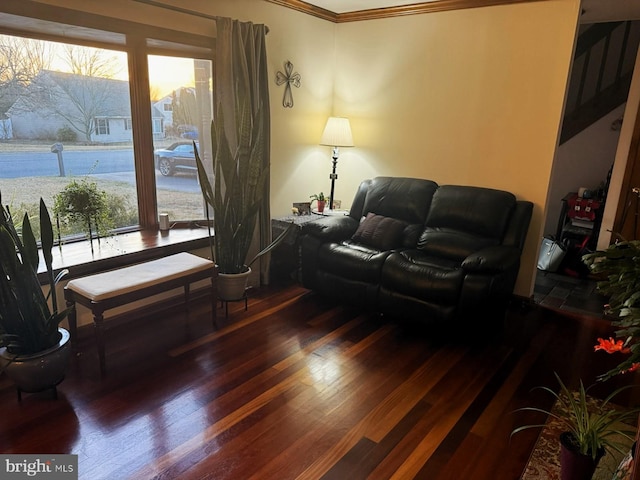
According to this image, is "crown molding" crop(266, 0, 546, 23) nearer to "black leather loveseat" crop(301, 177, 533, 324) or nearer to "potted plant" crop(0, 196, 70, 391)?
"black leather loveseat" crop(301, 177, 533, 324)

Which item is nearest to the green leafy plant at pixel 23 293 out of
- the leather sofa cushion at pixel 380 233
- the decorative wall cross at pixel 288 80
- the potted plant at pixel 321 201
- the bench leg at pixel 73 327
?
the bench leg at pixel 73 327

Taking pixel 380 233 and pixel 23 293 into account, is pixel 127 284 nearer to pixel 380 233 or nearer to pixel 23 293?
pixel 23 293

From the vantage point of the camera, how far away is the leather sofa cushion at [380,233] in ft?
12.1

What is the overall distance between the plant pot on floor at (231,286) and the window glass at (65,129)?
0.93 meters

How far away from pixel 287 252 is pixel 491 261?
1894mm

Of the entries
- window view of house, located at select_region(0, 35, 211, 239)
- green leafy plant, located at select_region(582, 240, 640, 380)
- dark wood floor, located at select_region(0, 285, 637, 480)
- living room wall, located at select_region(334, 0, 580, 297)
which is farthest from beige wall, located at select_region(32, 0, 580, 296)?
green leafy plant, located at select_region(582, 240, 640, 380)

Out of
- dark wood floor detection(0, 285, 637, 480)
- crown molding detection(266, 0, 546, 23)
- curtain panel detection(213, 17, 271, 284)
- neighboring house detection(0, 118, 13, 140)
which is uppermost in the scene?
crown molding detection(266, 0, 546, 23)

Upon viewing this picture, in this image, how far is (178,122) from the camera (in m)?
3.62

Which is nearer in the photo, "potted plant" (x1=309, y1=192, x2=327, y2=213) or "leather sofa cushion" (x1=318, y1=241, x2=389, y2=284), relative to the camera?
"leather sofa cushion" (x1=318, y1=241, x2=389, y2=284)

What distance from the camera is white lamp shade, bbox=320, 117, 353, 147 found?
4.41m

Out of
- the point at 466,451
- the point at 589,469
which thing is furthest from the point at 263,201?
the point at 589,469

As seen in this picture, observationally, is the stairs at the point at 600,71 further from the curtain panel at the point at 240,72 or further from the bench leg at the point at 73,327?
the bench leg at the point at 73,327

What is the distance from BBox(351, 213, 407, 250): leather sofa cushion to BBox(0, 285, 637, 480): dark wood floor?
619mm

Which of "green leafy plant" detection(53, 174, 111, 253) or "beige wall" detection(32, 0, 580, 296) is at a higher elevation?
"beige wall" detection(32, 0, 580, 296)
